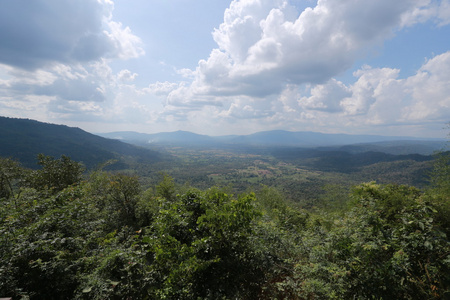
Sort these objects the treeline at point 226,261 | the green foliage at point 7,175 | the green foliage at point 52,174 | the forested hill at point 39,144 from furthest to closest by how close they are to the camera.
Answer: the forested hill at point 39,144
the green foliage at point 7,175
the green foliage at point 52,174
the treeline at point 226,261

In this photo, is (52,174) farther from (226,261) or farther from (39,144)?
(39,144)

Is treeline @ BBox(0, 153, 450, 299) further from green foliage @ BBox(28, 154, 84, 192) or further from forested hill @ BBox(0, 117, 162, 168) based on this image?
forested hill @ BBox(0, 117, 162, 168)

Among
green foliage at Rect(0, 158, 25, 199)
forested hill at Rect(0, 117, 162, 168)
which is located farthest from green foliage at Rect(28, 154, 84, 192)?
forested hill at Rect(0, 117, 162, 168)

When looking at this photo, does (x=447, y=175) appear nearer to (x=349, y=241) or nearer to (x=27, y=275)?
(x=349, y=241)

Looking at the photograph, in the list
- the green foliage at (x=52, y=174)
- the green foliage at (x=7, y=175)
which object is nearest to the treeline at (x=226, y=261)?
the green foliage at (x=52, y=174)

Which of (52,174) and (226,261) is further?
(52,174)

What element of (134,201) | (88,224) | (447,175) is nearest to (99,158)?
(134,201)

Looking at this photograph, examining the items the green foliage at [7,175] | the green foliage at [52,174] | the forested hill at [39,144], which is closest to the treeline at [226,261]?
the green foliage at [52,174]

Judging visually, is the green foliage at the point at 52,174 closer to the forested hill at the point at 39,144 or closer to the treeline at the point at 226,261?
the treeline at the point at 226,261

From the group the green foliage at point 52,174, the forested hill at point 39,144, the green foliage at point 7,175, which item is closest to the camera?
the green foliage at point 52,174

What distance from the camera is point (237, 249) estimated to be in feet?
17.5

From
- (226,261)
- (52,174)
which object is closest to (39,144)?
(52,174)

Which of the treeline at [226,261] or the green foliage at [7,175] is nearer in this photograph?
the treeline at [226,261]

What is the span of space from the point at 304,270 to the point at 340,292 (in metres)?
0.98
